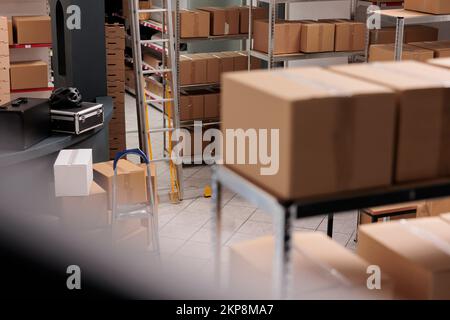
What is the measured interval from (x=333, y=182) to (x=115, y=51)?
5.99 meters

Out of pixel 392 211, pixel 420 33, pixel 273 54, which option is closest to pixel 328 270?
pixel 392 211

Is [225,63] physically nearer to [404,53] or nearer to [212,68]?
[212,68]

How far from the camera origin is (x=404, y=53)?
243 inches

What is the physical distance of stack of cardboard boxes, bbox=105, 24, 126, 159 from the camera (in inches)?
315

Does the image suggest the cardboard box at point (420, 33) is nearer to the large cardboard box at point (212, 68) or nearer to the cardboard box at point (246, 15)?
the cardboard box at point (246, 15)

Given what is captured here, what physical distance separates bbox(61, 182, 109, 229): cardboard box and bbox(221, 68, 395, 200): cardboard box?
10.4 feet

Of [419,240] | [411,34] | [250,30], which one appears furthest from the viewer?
[250,30]

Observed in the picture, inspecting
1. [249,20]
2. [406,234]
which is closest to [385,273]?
[406,234]

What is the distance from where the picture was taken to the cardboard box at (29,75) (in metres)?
7.64

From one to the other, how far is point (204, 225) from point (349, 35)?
2815 mm

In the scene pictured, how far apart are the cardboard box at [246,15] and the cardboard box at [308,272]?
550 centimetres

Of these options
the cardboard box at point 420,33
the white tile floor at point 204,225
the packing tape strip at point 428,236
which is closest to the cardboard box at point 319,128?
the packing tape strip at point 428,236

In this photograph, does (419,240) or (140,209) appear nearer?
(419,240)
